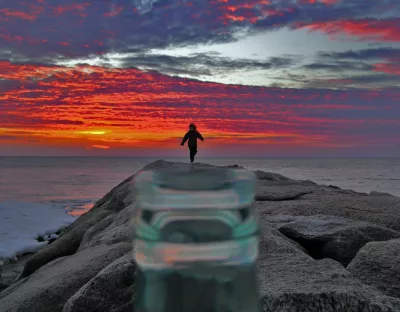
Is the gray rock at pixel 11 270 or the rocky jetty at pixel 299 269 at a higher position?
the rocky jetty at pixel 299 269

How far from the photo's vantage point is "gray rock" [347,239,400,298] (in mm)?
3635

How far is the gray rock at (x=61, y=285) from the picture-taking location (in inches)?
191

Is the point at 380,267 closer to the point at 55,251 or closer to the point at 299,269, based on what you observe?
the point at 299,269

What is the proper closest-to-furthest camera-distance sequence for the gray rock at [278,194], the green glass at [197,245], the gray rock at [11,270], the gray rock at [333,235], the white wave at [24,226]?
1. the green glass at [197,245]
2. the gray rock at [333,235]
3. the gray rock at [278,194]
4. the gray rock at [11,270]
5. the white wave at [24,226]

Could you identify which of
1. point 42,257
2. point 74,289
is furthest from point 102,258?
point 42,257

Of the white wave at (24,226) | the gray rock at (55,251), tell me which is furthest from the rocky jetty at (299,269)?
the white wave at (24,226)

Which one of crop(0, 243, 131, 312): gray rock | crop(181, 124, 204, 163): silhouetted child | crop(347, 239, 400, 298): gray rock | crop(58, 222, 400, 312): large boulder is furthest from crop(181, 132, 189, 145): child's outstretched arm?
crop(347, 239, 400, 298): gray rock

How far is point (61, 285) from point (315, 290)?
295 centimetres

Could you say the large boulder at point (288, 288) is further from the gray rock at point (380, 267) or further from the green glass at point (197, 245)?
the green glass at point (197, 245)

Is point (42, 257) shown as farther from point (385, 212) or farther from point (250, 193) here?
point (250, 193)

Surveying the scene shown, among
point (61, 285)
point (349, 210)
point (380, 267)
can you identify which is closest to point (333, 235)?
point (380, 267)

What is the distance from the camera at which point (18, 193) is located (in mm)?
45969

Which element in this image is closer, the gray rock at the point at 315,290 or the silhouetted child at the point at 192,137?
the gray rock at the point at 315,290

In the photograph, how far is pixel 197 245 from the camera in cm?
89
